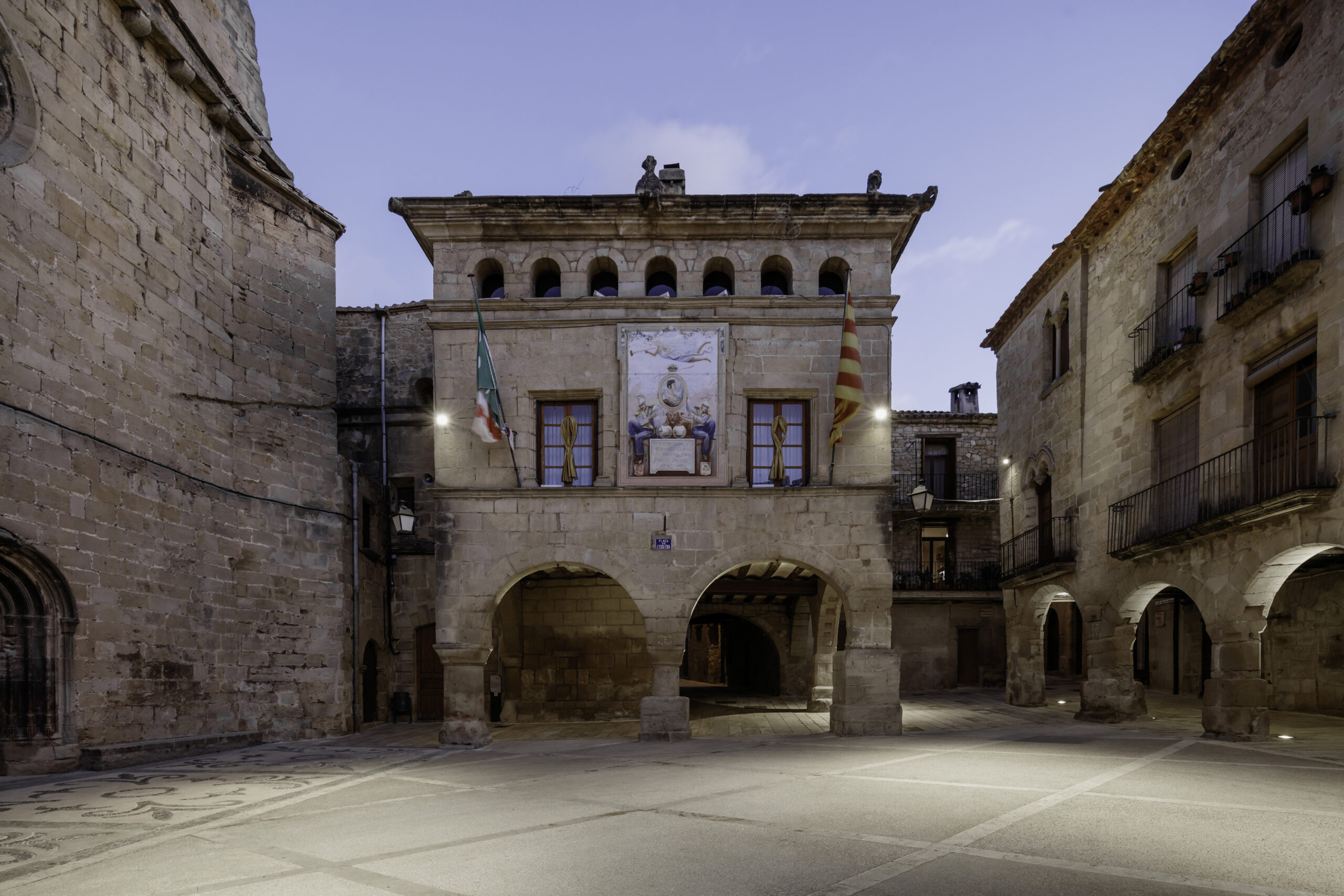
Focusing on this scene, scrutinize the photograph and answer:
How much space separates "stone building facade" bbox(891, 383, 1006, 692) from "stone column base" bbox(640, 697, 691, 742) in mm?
12612

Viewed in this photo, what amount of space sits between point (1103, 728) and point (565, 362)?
10689 millimetres

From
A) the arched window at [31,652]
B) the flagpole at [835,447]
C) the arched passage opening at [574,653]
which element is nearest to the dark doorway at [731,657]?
the arched passage opening at [574,653]

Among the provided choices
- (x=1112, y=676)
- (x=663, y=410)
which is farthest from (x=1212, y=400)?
(x=663, y=410)

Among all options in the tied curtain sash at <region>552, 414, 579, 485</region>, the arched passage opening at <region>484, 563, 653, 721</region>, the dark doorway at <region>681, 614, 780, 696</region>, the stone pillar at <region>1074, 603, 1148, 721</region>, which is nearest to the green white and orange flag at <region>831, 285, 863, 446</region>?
the tied curtain sash at <region>552, 414, 579, 485</region>

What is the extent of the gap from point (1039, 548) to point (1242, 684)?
707 cm

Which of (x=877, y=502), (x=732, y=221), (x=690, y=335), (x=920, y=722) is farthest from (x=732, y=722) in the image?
(x=732, y=221)

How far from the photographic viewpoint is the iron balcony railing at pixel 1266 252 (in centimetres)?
1041

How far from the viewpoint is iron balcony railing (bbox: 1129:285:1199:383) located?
42.5ft

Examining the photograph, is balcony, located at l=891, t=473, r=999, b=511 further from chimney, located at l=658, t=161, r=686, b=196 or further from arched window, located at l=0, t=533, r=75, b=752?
arched window, located at l=0, t=533, r=75, b=752

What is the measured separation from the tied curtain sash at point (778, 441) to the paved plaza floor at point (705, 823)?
412 cm

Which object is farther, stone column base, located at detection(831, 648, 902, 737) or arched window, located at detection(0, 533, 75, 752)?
stone column base, located at detection(831, 648, 902, 737)

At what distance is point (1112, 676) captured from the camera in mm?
14617

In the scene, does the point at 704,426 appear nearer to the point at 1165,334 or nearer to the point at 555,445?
the point at 555,445

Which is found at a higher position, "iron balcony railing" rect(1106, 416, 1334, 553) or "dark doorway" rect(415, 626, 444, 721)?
"iron balcony railing" rect(1106, 416, 1334, 553)
